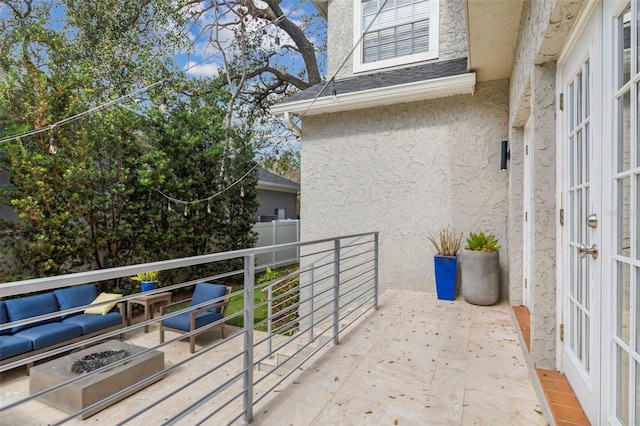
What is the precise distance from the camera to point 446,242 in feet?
18.1

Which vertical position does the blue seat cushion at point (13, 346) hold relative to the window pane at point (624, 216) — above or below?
below

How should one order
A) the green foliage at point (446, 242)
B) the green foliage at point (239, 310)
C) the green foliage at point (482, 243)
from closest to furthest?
the green foliage at point (482, 243)
the green foliage at point (446, 242)
the green foliage at point (239, 310)

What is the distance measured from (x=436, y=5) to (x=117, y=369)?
737 centimetres

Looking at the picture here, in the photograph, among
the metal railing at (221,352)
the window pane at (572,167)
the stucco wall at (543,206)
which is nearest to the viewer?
the metal railing at (221,352)

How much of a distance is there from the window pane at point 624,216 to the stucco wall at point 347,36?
5.40m

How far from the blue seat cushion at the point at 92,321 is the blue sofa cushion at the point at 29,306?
32cm

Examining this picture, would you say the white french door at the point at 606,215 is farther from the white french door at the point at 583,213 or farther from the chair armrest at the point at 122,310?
the chair armrest at the point at 122,310

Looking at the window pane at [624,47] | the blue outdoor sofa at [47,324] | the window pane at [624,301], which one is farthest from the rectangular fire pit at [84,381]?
the window pane at [624,47]

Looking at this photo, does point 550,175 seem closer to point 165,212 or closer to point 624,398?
point 624,398

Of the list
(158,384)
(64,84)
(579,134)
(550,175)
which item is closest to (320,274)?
(158,384)

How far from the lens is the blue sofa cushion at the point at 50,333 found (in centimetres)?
459

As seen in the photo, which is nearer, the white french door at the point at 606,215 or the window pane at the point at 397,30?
the white french door at the point at 606,215

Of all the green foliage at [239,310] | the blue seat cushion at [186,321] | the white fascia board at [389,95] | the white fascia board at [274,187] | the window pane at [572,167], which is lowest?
the green foliage at [239,310]

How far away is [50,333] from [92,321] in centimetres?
60
